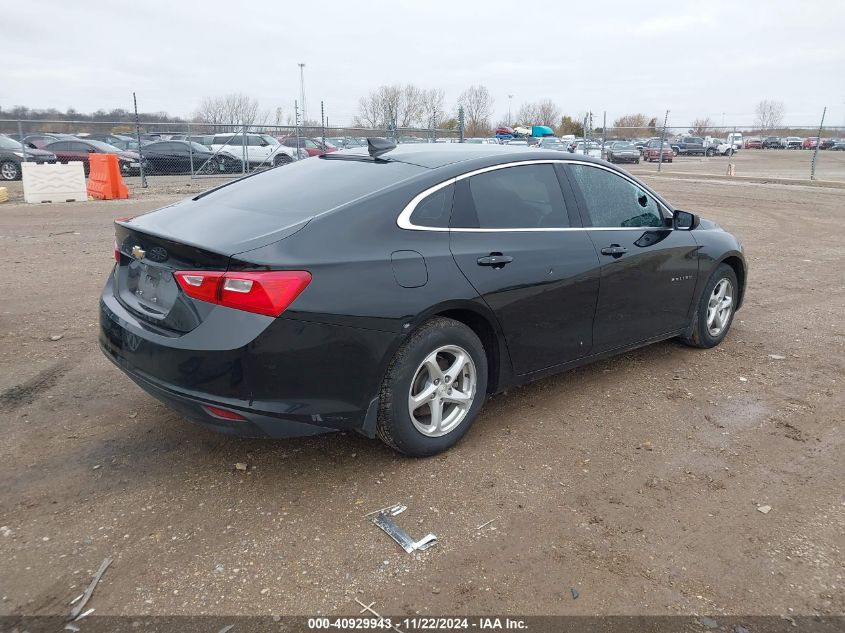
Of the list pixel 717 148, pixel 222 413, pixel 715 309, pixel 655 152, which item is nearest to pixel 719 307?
pixel 715 309

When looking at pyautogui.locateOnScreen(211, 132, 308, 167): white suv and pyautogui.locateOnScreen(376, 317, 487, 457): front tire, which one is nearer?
pyautogui.locateOnScreen(376, 317, 487, 457): front tire

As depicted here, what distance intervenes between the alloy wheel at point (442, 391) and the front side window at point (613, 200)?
1.44 m

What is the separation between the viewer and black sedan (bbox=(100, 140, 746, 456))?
296cm

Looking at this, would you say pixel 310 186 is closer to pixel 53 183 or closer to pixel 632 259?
pixel 632 259

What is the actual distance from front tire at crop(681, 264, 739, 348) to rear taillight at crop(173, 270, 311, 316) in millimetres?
3501

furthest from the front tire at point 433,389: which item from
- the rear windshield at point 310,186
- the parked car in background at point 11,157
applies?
the parked car in background at point 11,157

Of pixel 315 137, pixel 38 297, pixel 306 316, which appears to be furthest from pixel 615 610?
pixel 315 137

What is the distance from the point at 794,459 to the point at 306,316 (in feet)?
9.18

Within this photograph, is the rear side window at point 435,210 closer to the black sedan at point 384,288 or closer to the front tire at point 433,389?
the black sedan at point 384,288

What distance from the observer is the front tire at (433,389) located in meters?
3.31

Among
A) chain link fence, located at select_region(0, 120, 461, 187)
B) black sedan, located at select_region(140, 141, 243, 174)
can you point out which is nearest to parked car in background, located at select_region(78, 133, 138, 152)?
chain link fence, located at select_region(0, 120, 461, 187)

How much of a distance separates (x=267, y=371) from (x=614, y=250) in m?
2.50

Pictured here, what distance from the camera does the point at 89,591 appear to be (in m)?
2.55

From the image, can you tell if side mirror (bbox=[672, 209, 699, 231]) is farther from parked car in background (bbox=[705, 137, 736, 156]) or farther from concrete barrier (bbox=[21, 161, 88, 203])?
parked car in background (bbox=[705, 137, 736, 156])
